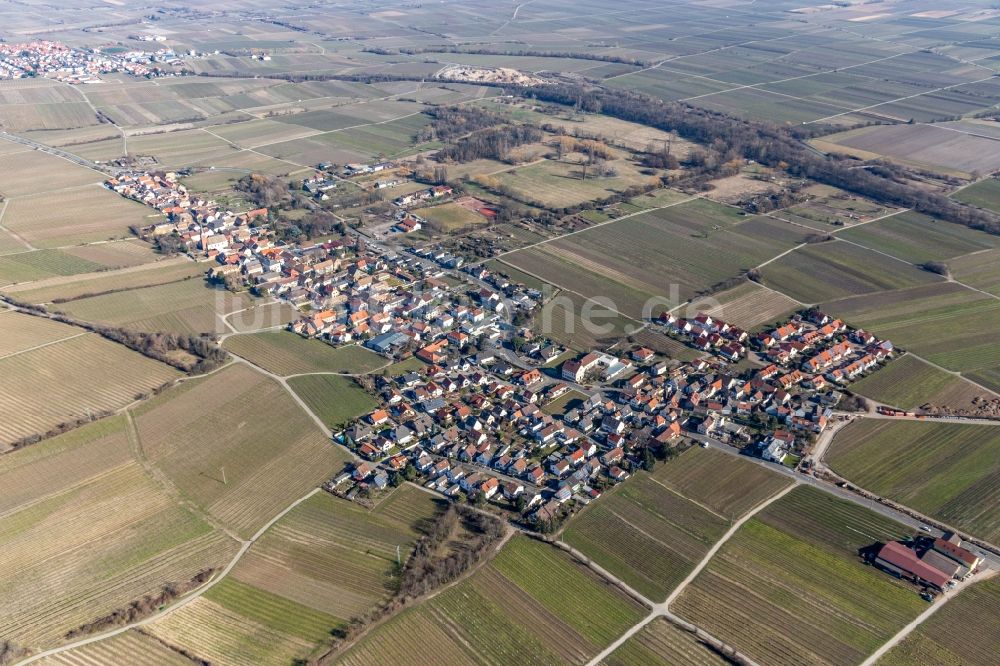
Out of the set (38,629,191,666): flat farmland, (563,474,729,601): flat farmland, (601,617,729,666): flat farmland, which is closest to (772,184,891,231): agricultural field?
(563,474,729,601): flat farmland

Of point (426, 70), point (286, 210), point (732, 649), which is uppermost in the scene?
point (426, 70)

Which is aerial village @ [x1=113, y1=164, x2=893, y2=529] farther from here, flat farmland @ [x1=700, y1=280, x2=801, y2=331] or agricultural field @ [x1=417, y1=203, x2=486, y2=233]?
agricultural field @ [x1=417, y1=203, x2=486, y2=233]

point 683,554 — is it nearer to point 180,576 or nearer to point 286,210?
point 180,576

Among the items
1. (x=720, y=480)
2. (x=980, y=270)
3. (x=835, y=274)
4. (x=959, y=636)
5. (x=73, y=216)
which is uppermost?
(x=73, y=216)

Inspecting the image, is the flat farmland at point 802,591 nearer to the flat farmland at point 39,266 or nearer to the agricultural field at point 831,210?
the agricultural field at point 831,210

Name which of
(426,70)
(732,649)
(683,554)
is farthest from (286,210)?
(426,70)

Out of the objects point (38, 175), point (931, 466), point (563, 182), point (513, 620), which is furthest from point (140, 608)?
point (38, 175)

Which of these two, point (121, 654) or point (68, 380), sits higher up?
point (68, 380)

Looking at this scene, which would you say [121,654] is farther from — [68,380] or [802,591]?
[802,591]
